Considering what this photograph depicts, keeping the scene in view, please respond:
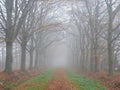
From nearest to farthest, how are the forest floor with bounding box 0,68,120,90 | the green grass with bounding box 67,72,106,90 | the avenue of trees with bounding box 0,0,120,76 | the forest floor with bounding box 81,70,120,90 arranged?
1. the forest floor with bounding box 0,68,120,90
2. the green grass with bounding box 67,72,106,90
3. the forest floor with bounding box 81,70,120,90
4. the avenue of trees with bounding box 0,0,120,76

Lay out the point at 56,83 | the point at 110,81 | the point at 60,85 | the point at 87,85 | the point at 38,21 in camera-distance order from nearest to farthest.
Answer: the point at 60,85 < the point at 87,85 < the point at 56,83 < the point at 110,81 < the point at 38,21

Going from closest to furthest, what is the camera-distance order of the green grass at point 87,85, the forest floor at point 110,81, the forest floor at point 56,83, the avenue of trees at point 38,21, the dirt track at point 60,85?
1. the dirt track at point 60,85
2. the forest floor at point 56,83
3. the green grass at point 87,85
4. the forest floor at point 110,81
5. the avenue of trees at point 38,21

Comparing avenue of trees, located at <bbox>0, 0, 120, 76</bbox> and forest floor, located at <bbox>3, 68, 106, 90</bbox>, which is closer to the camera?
forest floor, located at <bbox>3, 68, 106, 90</bbox>

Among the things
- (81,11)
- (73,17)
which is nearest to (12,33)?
(81,11)

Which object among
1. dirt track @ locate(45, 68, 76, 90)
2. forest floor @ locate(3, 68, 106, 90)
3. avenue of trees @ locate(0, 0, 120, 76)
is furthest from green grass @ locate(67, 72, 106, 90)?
avenue of trees @ locate(0, 0, 120, 76)

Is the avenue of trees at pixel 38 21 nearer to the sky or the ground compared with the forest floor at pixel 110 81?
nearer to the sky

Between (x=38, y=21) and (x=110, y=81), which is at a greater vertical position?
(x=38, y=21)

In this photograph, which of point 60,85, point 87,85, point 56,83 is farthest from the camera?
point 56,83

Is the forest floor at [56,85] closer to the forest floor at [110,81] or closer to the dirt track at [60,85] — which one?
the dirt track at [60,85]

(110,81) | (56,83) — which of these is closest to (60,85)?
(56,83)

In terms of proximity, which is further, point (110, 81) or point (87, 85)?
point (110, 81)

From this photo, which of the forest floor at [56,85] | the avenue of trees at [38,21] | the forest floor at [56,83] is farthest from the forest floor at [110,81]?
the avenue of trees at [38,21]

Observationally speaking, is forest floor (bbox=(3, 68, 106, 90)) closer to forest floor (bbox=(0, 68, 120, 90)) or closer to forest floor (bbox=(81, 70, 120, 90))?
forest floor (bbox=(0, 68, 120, 90))

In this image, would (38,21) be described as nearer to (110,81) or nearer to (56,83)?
(110,81)
